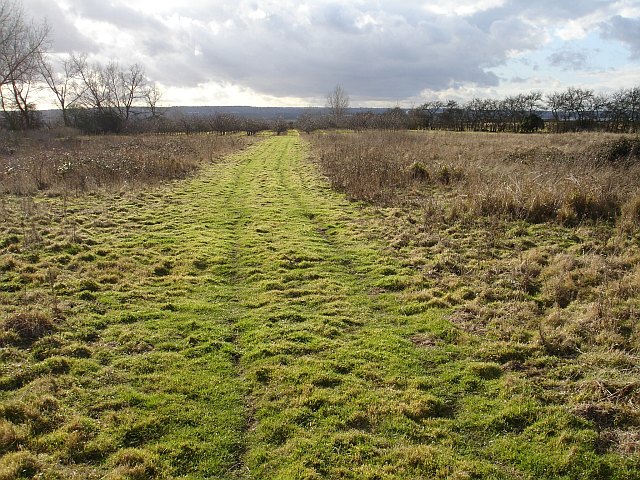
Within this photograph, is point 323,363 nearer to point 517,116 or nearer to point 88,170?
point 88,170

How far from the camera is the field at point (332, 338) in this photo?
4.19 m

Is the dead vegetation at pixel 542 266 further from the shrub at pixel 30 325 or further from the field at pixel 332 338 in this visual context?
the shrub at pixel 30 325

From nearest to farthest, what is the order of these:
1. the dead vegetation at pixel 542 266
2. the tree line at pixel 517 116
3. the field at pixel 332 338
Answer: the field at pixel 332 338 → the dead vegetation at pixel 542 266 → the tree line at pixel 517 116

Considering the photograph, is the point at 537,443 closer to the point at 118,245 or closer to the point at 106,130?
the point at 118,245

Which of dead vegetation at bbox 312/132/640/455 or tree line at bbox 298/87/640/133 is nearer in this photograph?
dead vegetation at bbox 312/132/640/455

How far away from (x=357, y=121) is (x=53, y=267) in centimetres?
6807

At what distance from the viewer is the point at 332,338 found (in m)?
6.49

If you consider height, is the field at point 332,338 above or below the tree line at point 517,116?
below

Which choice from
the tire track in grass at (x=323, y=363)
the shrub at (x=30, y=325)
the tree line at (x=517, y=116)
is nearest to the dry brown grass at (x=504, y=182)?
the tire track in grass at (x=323, y=363)

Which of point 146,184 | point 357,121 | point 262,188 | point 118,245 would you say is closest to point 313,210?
point 262,188

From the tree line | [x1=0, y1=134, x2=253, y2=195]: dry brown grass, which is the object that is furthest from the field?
the tree line

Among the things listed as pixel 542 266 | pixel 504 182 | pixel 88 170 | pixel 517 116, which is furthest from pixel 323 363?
pixel 517 116

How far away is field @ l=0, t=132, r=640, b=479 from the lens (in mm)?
4188

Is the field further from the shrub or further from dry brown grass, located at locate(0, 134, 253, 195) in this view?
dry brown grass, located at locate(0, 134, 253, 195)
